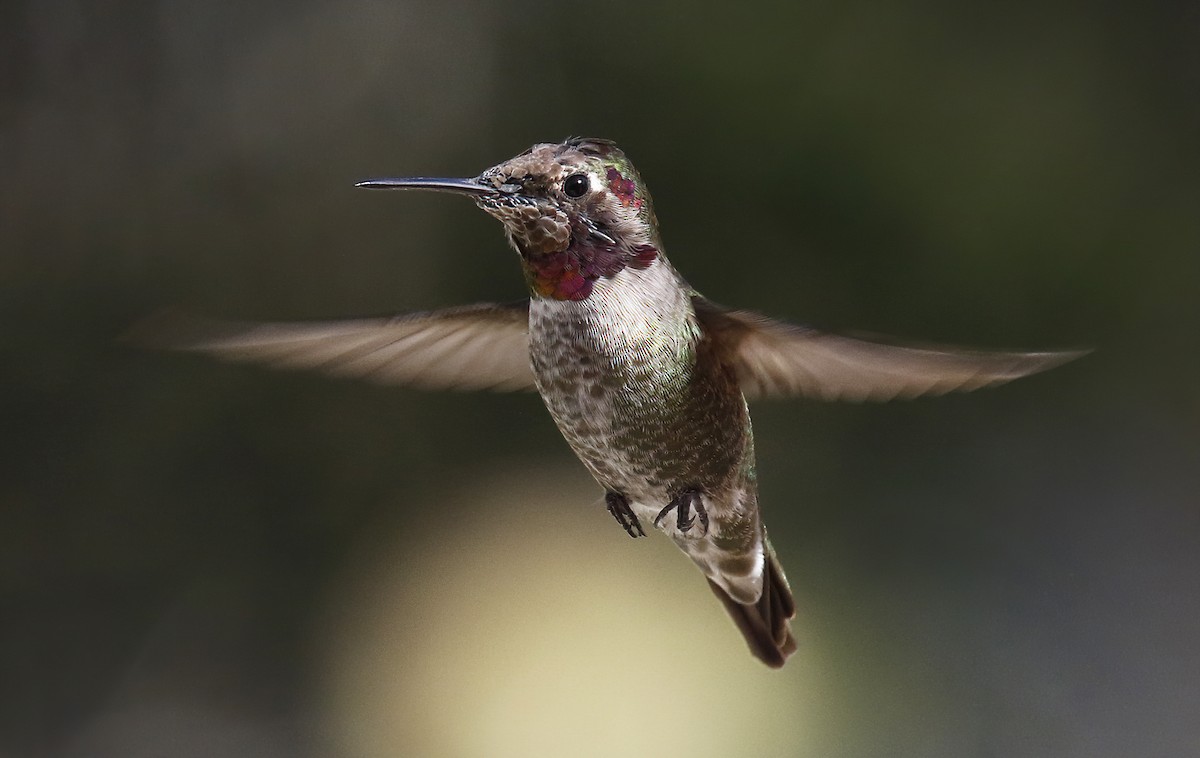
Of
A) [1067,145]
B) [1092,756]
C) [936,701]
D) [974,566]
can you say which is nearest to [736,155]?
[1067,145]

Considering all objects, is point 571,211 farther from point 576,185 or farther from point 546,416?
point 546,416

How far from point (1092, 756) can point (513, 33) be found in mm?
1878

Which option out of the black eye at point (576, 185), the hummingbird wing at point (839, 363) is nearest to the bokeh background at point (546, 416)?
the hummingbird wing at point (839, 363)

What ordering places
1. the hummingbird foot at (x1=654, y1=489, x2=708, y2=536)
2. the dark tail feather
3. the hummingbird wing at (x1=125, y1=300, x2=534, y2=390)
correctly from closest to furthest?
the hummingbird wing at (x1=125, y1=300, x2=534, y2=390)
the hummingbird foot at (x1=654, y1=489, x2=708, y2=536)
the dark tail feather

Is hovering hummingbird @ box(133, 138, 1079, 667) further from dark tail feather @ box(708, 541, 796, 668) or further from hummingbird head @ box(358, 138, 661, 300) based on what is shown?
dark tail feather @ box(708, 541, 796, 668)

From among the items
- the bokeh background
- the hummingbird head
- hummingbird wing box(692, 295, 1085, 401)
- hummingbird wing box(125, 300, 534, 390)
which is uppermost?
the hummingbird head

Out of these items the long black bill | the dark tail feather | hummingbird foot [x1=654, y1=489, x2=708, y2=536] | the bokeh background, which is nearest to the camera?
the long black bill

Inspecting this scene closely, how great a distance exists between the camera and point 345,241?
8.14ft

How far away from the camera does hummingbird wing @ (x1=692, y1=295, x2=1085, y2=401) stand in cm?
54

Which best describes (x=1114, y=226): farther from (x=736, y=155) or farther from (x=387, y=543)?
(x=387, y=543)

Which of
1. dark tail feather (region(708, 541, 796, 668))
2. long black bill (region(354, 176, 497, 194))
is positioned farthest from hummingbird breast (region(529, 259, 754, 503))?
dark tail feather (region(708, 541, 796, 668))

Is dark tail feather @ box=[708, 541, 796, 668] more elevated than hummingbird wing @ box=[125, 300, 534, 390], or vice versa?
hummingbird wing @ box=[125, 300, 534, 390]

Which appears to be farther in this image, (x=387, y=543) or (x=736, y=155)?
(x=387, y=543)

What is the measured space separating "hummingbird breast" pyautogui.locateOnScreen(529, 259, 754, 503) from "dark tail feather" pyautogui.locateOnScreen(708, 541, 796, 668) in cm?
25
